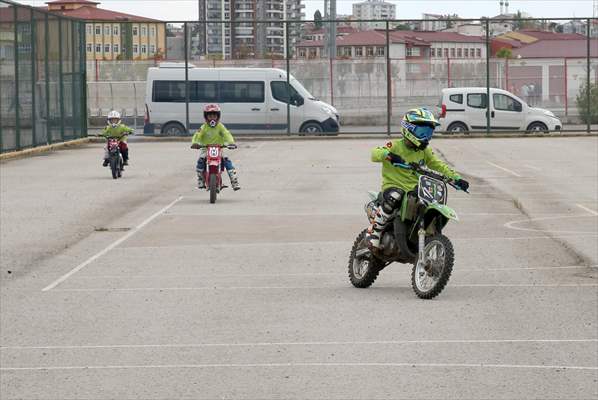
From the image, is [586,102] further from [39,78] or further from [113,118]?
[113,118]

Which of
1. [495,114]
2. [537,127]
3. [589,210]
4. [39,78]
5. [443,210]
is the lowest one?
[589,210]

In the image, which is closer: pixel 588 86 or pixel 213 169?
pixel 213 169

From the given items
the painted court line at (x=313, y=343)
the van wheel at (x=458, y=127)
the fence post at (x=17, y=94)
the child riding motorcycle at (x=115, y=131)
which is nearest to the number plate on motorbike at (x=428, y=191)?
the painted court line at (x=313, y=343)

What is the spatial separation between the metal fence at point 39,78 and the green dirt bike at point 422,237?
22960 millimetres

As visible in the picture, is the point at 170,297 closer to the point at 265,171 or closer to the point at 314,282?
the point at 314,282

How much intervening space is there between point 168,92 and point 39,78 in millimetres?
6725

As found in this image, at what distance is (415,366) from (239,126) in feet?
117

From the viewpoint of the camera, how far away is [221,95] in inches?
1758

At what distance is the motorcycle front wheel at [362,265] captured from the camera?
42.6 feet

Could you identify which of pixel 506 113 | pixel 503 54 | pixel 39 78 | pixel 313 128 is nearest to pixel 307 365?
pixel 39 78

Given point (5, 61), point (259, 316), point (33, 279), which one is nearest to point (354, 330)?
point (259, 316)

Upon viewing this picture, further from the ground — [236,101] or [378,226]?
[236,101]

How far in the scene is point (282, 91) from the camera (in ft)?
147

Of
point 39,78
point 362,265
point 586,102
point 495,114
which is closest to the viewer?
point 362,265
